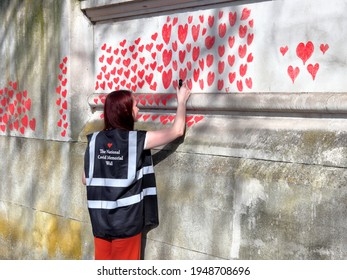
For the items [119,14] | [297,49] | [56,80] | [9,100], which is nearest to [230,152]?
[297,49]

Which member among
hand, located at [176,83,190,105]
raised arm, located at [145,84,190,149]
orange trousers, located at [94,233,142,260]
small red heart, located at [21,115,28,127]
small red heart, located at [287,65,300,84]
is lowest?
orange trousers, located at [94,233,142,260]

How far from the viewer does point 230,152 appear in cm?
500

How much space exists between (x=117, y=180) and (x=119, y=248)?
1.65ft

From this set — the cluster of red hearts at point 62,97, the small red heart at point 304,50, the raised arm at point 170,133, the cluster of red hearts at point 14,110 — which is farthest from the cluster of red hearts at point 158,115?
the cluster of red hearts at point 14,110

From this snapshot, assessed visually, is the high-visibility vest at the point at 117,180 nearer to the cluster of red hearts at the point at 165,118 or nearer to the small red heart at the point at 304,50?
the cluster of red hearts at the point at 165,118

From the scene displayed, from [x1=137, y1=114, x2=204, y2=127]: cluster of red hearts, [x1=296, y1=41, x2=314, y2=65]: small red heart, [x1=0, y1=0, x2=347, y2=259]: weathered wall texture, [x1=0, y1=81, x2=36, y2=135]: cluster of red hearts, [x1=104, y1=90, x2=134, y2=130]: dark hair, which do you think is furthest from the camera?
[x1=0, y1=81, x2=36, y2=135]: cluster of red hearts

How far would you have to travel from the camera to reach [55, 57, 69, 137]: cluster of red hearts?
6.54 m

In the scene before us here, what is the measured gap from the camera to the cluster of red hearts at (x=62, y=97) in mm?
6535

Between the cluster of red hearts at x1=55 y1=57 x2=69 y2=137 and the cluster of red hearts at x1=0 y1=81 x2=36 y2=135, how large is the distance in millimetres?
497

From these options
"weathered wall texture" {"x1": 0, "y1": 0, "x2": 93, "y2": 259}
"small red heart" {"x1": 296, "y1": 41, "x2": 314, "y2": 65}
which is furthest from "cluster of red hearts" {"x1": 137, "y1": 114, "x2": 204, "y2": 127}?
"small red heart" {"x1": 296, "y1": 41, "x2": 314, "y2": 65}

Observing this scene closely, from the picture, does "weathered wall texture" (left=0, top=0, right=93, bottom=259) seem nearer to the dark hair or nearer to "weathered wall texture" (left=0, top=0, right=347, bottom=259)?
"weathered wall texture" (left=0, top=0, right=347, bottom=259)

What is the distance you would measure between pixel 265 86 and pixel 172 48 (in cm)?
98
